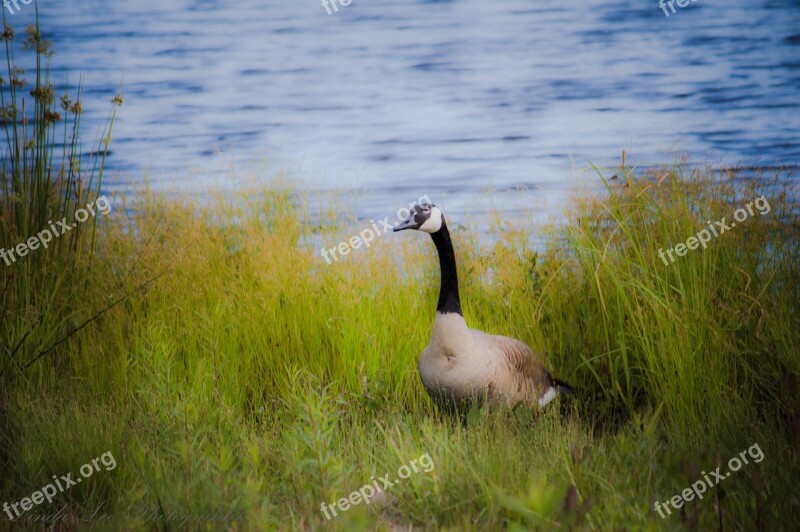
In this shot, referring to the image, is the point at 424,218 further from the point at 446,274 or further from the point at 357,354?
the point at 357,354

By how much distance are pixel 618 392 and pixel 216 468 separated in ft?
8.27

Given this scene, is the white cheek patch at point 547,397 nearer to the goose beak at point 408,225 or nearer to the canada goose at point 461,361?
the canada goose at point 461,361

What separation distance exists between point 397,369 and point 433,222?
1.18m

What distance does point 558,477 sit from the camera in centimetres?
296

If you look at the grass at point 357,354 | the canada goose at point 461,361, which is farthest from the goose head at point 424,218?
the grass at point 357,354

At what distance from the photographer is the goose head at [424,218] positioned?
403 cm

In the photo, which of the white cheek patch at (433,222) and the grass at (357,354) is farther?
the white cheek patch at (433,222)

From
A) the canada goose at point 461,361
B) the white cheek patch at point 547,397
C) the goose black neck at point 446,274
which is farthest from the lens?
the white cheek patch at point 547,397

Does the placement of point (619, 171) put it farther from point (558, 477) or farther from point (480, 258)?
point (558, 477)

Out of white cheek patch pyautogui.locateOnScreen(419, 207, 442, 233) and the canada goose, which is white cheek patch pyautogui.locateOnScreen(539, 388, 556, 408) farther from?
white cheek patch pyautogui.locateOnScreen(419, 207, 442, 233)

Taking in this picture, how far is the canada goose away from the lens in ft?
12.6

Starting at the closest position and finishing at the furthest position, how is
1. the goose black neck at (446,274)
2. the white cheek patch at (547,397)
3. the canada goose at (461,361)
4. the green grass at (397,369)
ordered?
1. the green grass at (397,369)
2. the canada goose at (461,361)
3. the goose black neck at (446,274)
4. the white cheek patch at (547,397)

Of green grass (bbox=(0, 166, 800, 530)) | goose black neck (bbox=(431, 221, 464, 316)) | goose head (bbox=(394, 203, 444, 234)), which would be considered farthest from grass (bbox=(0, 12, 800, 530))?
goose head (bbox=(394, 203, 444, 234))

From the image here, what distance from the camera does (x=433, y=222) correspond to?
4090 millimetres
